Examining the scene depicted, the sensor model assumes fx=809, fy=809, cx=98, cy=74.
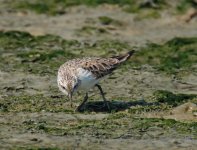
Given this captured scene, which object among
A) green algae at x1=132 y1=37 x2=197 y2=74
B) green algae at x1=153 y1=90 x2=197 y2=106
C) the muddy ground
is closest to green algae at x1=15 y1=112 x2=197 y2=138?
the muddy ground

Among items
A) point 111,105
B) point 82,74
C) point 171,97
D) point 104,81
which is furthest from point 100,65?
point 104,81

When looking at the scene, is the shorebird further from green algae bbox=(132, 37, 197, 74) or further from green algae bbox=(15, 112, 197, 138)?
green algae bbox=(132, 37, 197, 74)

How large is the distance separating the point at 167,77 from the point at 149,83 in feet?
2.12

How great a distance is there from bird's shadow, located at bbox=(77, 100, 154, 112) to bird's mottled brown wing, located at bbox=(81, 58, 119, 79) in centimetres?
47

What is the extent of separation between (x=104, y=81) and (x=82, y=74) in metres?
2.12

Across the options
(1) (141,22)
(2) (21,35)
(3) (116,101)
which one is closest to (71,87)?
(3) (116,101)

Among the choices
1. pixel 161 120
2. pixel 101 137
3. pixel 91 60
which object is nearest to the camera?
pixel 101 137

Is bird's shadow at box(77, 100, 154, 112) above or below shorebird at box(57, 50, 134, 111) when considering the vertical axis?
below

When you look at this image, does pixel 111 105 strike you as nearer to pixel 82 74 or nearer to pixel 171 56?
pixel 82 74

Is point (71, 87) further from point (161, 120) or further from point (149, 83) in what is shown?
point (149, 83)

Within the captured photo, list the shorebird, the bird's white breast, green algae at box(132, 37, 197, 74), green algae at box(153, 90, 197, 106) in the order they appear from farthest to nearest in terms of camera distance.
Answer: green algae at box(132, 37, 197, 74) < green algae at box(153, 90, 197, 106) < the bird's white breast < the shorebird

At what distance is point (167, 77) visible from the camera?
13984 mm

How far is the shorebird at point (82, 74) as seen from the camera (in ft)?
37.0

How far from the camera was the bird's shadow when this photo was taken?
1166 centimetres
